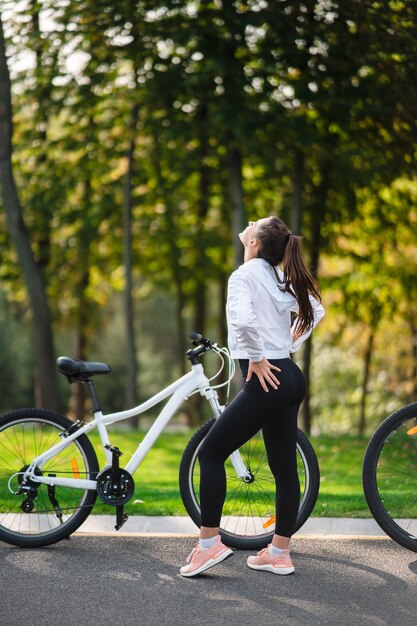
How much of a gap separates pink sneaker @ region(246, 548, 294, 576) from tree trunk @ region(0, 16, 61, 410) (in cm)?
803

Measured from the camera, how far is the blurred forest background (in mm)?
11992

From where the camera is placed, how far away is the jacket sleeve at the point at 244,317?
4516 mm

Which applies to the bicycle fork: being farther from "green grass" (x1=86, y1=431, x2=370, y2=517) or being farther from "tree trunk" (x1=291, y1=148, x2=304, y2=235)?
"tree trunk" (x1=291, y1=148, x2=304, y2=235)

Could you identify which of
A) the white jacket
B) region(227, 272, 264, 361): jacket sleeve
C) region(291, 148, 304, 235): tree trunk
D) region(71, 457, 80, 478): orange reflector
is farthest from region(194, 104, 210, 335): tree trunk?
region(227, 272, 264, 361): jacket sleeve

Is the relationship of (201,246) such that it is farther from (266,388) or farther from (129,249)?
(266,388)

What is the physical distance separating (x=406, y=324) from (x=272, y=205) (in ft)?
25.2

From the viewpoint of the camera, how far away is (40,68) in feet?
44.9

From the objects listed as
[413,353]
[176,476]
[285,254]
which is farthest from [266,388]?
[413,353]

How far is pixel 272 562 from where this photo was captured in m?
4.79

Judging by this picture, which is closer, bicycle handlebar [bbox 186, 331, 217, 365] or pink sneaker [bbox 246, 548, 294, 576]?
pink sneaker [bbox 246, 548, 294, 576]

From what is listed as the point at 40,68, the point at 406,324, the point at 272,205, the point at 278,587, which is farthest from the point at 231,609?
the point at 406,324

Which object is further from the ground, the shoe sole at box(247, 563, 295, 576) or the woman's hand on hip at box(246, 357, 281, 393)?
the woman's hand on hip at box(246, 357, 281, 393)

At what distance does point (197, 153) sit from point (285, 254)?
412 inches

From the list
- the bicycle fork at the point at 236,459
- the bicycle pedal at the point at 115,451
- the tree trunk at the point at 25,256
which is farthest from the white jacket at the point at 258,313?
the tree trunk at the point at 25,256
